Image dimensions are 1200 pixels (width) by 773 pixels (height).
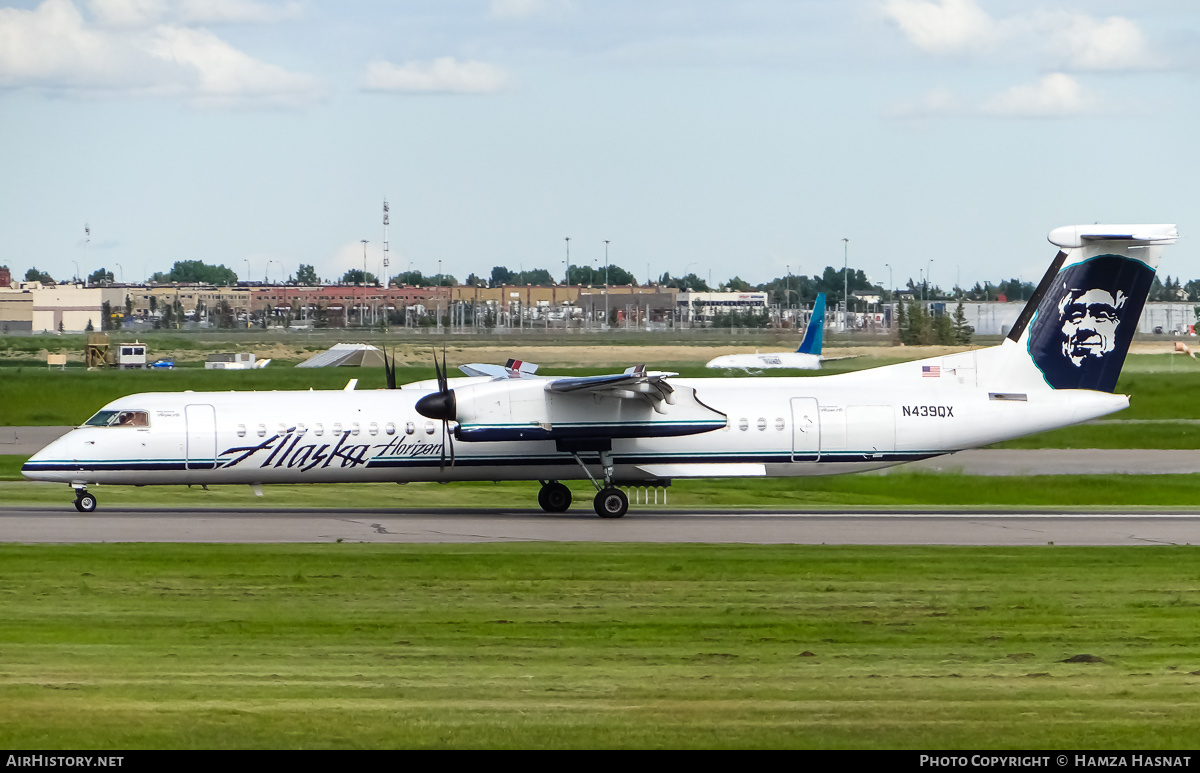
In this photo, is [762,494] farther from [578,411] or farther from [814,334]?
[814,334]

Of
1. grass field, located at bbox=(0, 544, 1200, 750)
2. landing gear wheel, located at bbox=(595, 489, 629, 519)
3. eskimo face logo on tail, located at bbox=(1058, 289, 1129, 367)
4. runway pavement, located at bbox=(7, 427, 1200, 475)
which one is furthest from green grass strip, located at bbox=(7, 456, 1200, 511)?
grass field, located at bbox=(0, 544, 1200, 750)

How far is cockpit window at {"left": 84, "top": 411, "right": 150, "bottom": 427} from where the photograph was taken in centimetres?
2692

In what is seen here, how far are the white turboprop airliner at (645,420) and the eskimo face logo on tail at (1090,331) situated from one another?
0.10 feet

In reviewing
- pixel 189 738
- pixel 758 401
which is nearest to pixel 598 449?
pixel 758 401

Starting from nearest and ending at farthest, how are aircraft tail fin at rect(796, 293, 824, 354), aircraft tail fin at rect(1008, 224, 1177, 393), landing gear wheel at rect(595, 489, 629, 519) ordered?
1. landing gear wheel at rect(595, 489, 629, 519)
2. aircraft tail fin at rect(1008, 224, 1177, 393)
3. aircraft tail fin at rect(796, 293, 824, 354)

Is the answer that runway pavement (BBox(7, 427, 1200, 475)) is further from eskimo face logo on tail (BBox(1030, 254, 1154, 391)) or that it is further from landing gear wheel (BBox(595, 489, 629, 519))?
landing gear wheel (BBox(595, 489, 629, 519))

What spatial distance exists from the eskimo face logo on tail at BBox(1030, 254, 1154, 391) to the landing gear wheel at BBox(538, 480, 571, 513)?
1046 centimetres

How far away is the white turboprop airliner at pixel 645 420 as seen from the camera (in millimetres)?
26906

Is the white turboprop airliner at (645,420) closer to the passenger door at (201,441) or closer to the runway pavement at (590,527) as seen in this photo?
the passenger door at (201,441)

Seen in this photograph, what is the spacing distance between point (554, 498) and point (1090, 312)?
12.1m

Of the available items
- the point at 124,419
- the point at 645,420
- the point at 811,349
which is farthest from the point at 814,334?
the point at 124,419

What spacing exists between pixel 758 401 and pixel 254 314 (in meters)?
170

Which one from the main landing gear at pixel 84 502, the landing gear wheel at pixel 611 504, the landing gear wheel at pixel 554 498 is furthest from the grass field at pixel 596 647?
the landing gear wheel at pixel 554 498

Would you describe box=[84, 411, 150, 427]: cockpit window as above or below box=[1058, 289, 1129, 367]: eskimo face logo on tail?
below
